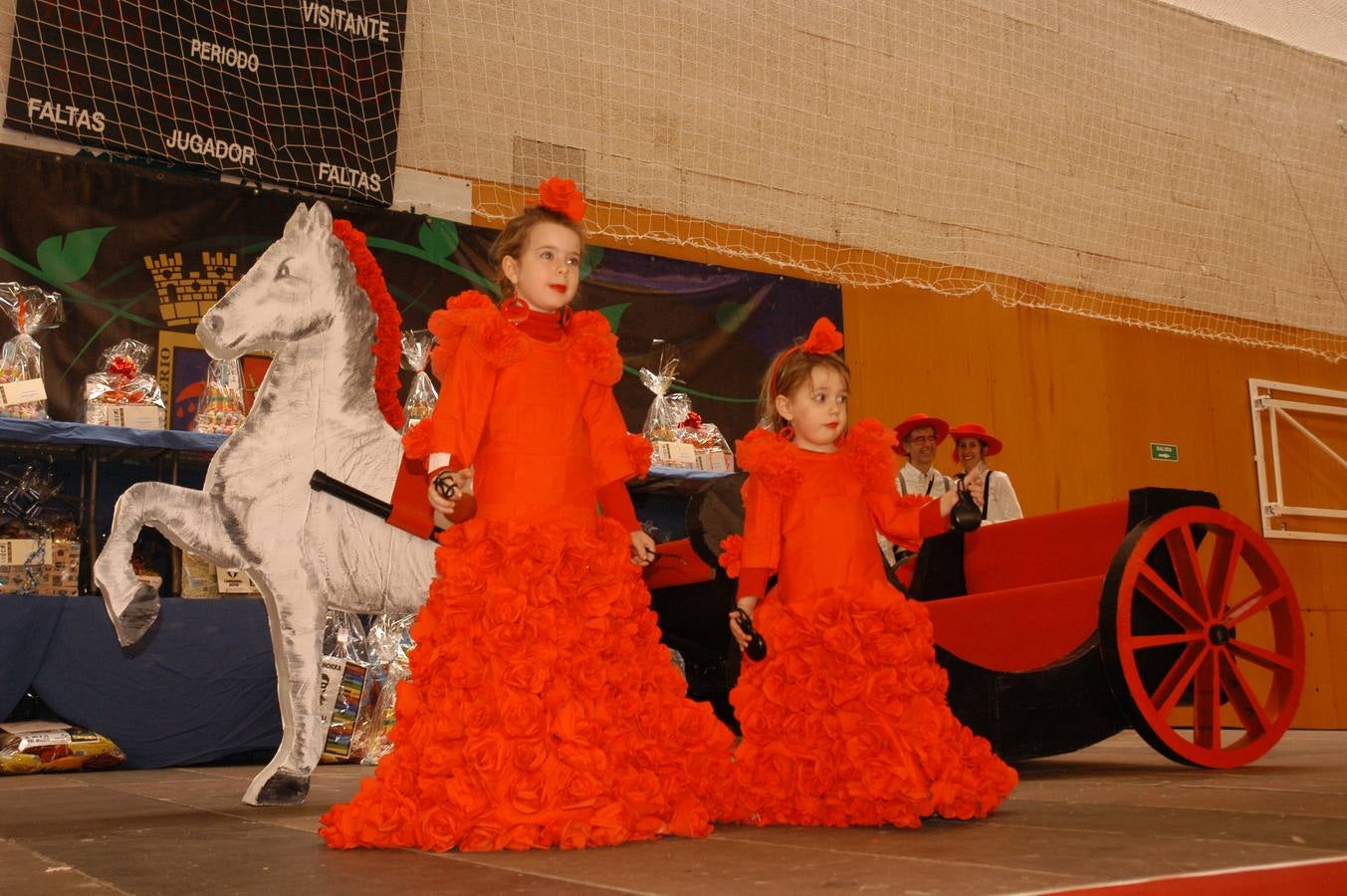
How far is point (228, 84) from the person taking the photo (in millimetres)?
→ 5395

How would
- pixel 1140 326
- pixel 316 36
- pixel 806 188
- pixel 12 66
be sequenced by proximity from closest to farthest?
pixel 12 66, pixel 316 36, pixel 806 188, pixel 1140 326

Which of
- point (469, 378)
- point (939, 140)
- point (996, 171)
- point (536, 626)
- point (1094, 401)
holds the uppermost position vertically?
point (939, 140)

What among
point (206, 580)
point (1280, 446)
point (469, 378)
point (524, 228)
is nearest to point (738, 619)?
point (469, 378)

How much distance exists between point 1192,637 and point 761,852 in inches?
73.7

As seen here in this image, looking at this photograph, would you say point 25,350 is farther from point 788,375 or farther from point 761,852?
point 761,852

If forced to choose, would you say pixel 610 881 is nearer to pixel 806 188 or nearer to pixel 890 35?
pixel 806 188

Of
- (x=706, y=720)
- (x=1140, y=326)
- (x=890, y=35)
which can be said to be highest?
(x=890, y=35)

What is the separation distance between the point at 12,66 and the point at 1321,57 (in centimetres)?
811

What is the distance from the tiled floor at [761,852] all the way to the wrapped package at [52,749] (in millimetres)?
1422

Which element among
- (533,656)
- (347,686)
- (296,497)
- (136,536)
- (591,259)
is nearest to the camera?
(533,656)

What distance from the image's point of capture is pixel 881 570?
2.64m

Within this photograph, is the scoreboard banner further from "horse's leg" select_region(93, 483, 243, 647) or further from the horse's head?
"horse's leg" select_region(93, 483, 243, 647)

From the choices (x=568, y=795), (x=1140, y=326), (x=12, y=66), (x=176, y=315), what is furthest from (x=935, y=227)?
(x=568, y=795)

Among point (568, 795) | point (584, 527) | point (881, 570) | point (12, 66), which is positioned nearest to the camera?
point (568, 795)
